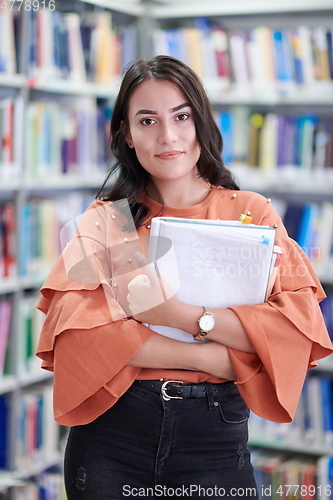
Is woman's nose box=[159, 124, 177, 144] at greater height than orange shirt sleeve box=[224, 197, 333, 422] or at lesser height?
greater

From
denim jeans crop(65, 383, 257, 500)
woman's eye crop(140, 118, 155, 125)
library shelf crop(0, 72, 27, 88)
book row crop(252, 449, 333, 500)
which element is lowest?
book row crop(252, 449, 333, 500)

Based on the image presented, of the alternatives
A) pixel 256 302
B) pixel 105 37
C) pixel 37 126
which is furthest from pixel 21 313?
pixel 256 302

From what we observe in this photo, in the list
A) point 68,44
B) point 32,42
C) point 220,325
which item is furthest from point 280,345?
point 68,44

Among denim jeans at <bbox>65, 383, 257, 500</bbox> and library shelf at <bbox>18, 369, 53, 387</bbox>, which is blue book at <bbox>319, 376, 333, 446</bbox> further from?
denim jeans at <bbox>65, 383, 257, 500</bbox>

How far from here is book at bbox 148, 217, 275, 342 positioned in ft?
3.68

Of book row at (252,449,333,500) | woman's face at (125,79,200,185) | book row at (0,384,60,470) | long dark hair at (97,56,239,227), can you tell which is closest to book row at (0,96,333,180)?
book row at (0,384,60,470)

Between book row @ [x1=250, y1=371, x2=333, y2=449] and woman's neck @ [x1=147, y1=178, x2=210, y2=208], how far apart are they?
151 centimetres

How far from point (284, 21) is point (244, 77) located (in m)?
0.41

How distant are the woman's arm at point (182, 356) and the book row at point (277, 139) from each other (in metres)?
1.60

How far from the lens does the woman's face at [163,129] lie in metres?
1.28

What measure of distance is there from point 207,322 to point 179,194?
0.34m

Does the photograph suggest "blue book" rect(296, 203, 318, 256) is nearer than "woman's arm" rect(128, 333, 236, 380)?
No

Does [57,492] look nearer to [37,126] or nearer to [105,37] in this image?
[37,126]

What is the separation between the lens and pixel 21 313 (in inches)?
96.8
